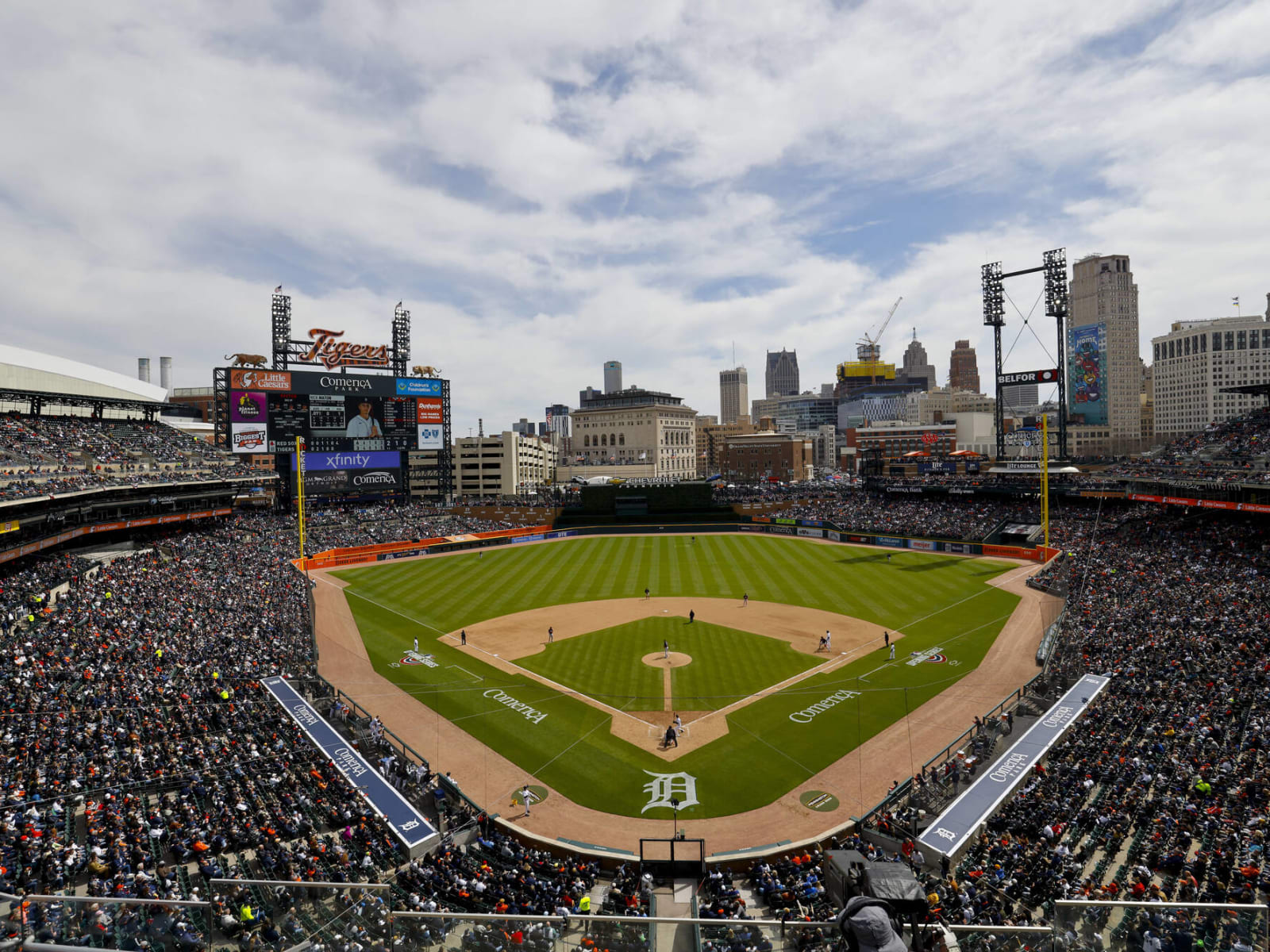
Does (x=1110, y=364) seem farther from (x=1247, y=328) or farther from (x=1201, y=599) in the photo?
(x=1201, y=599)

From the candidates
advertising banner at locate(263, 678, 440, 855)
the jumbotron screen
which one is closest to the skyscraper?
the jumbotron screen

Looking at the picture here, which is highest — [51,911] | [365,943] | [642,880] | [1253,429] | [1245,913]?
[1253,429]

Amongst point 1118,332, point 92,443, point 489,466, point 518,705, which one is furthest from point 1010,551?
point 1118,332

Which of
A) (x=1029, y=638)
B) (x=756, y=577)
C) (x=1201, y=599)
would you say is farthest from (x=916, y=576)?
(x=1201, y=599)

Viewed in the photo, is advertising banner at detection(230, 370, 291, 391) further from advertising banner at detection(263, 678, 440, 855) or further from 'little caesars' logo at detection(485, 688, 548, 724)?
'little caesars' logo at detection(485, 688, 548, 724)

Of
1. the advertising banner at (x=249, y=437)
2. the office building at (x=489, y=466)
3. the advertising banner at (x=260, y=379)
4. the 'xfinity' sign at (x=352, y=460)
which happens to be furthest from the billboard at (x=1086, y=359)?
the advertising banner at (x=249, y=437)

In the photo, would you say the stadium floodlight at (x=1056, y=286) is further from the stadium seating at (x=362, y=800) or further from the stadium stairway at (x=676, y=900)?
the stadium stairway at (x=676, y=900)
